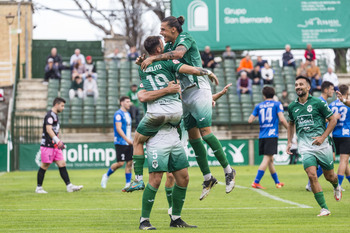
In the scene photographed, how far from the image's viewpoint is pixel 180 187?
9.12 meters

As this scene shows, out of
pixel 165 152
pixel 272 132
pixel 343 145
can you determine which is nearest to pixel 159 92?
pixel 165 152

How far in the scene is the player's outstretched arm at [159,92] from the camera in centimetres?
880

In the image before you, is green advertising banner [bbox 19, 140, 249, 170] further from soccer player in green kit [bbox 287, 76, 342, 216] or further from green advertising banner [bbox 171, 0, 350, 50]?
soccer player in green kit [bbox 287, 76, 342, 216]

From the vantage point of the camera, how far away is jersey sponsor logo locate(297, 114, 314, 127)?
35.3ft

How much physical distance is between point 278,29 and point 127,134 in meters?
18.4

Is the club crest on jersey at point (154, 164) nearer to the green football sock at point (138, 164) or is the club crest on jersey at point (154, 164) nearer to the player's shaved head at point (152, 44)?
the green football sock at point (138, 164)

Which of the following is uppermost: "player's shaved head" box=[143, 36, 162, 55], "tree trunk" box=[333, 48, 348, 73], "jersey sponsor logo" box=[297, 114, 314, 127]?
"tree trunk" box=[333, 48, 348, 73]

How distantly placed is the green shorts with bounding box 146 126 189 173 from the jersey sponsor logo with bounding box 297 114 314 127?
266cm

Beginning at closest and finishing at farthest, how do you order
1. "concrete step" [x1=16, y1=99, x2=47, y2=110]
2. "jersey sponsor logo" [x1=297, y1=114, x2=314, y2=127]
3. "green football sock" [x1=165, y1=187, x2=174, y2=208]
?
1. "green football sock" [x1=165, y1=187, x2=174, y2=208]
2. "jersey sponsor logo" [x1=297, y1=114, x2=314, y2=127]
3. "concrete step" [x1=16, y1=99, x2=47, y2=110]

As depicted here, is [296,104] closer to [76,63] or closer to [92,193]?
[92,193]

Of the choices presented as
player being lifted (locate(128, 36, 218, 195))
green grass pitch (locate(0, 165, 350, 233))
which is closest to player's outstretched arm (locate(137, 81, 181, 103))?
player being lifted (locate(128, 36, 218, 195))

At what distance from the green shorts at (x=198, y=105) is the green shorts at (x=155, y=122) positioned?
58 centimetres

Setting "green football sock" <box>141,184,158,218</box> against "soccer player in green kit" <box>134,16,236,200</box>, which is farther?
"soccer player in green kit" <box>134,16,236,200</box>

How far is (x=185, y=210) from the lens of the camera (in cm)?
A: 1160
